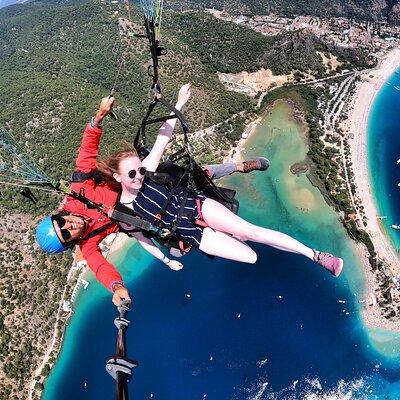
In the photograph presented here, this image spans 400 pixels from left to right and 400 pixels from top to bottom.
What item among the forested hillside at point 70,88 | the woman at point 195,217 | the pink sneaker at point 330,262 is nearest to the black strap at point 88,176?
the woman at point 195,217

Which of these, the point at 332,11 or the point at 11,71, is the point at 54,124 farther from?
the point at 332,11

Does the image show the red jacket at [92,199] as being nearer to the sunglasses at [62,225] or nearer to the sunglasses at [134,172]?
the sunglasses at [62,225]

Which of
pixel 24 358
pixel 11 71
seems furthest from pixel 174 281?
pixel 11 71

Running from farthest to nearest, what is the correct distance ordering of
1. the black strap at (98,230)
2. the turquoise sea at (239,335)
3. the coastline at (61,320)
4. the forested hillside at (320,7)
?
the forested hillside at (320,7)
the coastline at (61,320)
the turquoise sea at (239,335)
the black strap at (98,230)

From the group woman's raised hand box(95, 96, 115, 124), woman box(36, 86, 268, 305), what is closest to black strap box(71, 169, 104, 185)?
woman box(36, 86, 268, 305)

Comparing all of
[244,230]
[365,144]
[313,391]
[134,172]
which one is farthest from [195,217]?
[365,144]

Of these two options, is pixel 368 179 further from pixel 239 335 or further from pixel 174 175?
pixel 174 175
